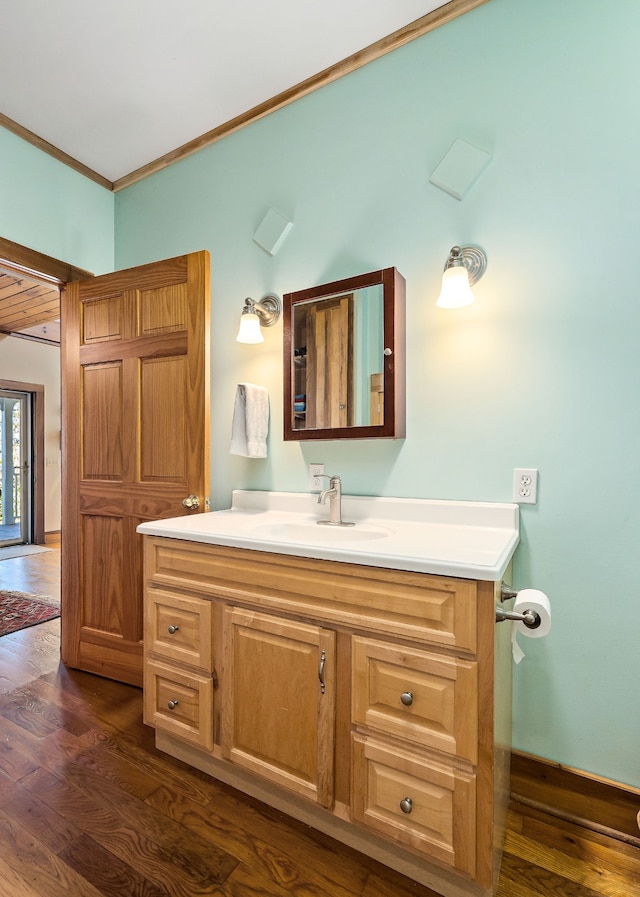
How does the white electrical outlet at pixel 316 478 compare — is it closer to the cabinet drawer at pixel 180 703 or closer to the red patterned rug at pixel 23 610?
the cabinet drawer at pixel 180 703

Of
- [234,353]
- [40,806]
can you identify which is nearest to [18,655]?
[40,806]

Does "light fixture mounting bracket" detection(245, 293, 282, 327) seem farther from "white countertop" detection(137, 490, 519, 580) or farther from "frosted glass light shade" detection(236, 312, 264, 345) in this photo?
"white countertop" detection(137, 490, 519, 580)

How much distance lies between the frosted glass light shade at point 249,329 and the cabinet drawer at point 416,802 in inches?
59.3

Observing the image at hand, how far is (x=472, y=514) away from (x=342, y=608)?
601 mm

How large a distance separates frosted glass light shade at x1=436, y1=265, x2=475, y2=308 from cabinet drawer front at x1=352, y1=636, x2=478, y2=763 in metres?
1.09

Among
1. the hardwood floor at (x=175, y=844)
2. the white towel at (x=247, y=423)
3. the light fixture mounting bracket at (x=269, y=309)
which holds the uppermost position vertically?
the light fixture mounting bracket at (x=269, y=309)

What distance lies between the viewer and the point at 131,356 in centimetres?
209

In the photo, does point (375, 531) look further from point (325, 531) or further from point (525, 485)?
point (525, 485)

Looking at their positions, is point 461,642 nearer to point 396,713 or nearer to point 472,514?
point 396,713

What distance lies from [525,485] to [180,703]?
139cm

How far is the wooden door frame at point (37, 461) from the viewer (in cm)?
539

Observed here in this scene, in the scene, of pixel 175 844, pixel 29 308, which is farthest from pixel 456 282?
pixel 29 308

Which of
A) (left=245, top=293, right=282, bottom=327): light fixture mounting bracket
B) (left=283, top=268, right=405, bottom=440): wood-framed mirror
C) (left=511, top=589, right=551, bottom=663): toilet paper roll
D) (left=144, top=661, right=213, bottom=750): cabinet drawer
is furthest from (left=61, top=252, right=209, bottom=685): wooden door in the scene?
(left=511, top=589, right=551, bottom=663): toilet paper roll

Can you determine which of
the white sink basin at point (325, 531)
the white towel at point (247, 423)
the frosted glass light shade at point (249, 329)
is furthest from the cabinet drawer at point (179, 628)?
the frosted glass light shade at point (249, 329)
